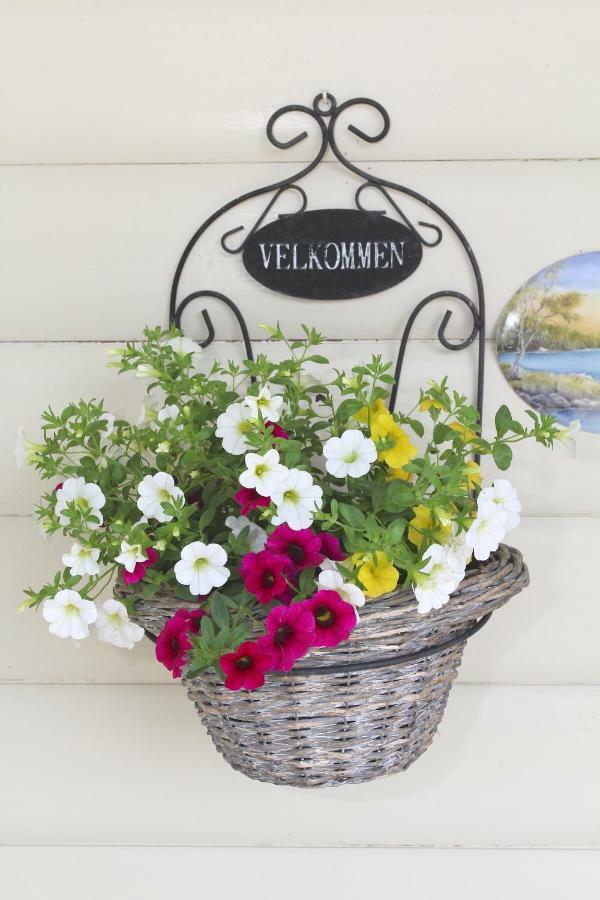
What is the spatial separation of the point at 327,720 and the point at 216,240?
0.54m

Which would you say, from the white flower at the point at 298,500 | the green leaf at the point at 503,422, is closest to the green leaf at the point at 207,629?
the white flower at the point at 298,500

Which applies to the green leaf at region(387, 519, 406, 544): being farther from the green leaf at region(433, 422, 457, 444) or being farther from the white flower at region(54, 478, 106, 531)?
the white flower at region(54, 478, 106, 531)

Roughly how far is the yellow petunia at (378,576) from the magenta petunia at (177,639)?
0.47 feet

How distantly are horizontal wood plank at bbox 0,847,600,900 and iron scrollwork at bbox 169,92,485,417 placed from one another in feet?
1.74

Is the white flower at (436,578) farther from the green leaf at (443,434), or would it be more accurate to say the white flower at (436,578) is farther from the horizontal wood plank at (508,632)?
the horizontal wood plank at (508,632)

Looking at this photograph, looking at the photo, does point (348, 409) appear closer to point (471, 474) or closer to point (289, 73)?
point (471, 474)

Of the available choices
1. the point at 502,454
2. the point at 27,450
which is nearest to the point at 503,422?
the point at 502,454

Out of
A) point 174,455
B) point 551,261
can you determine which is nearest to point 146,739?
point 174,455

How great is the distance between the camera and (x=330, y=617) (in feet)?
2.28

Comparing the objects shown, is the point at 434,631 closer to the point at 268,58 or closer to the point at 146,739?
the point at 146,739

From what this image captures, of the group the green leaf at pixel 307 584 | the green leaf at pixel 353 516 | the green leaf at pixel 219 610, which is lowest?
the green leaf at pixel 219 610

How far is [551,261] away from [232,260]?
0.36 m

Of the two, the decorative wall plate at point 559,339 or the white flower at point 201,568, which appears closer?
the white flower at point 201,568

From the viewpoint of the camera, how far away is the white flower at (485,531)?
29.3 inches
